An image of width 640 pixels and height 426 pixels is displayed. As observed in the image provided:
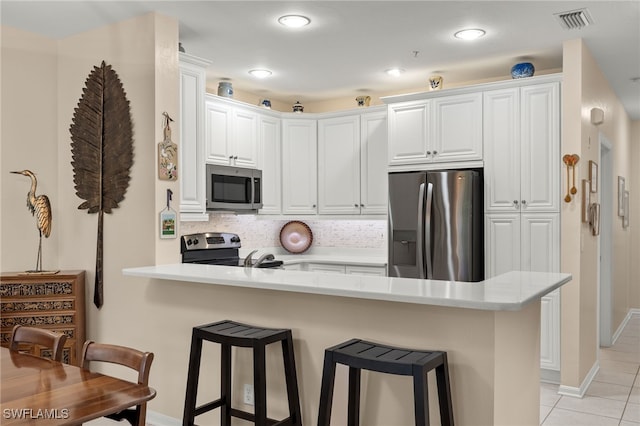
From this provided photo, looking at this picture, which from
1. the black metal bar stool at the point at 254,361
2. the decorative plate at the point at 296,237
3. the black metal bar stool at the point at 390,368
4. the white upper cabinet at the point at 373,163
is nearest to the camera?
the black metal bar stool at the point at 390,368

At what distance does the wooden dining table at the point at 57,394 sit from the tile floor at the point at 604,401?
286 cm

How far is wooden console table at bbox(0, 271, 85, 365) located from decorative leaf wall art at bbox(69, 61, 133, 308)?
0.56ft

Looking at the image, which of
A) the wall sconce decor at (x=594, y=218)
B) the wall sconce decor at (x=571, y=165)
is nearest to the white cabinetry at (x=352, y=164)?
the wall sconce decor at (x=571, y=165)

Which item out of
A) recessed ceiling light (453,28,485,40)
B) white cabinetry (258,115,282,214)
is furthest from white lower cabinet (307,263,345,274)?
recessed ceiling light (453,28,485,40)

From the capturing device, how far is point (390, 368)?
207cm

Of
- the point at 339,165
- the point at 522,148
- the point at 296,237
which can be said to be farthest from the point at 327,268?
the point at 522,148

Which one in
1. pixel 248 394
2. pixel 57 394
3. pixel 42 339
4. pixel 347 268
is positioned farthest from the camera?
pixel 347 268

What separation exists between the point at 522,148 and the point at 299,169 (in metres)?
2.32

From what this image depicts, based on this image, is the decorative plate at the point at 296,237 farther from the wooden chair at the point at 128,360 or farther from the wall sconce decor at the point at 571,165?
the wooden chair at the point at 128,360

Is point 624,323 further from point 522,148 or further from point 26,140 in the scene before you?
point 26,140

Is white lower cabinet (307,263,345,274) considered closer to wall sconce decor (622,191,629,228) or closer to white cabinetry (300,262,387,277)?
white cabinetry (300,262,387,277)

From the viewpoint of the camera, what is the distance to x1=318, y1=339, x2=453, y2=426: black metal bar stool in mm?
1994

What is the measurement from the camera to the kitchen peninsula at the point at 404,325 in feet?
7.22

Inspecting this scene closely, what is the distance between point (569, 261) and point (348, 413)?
250cm
